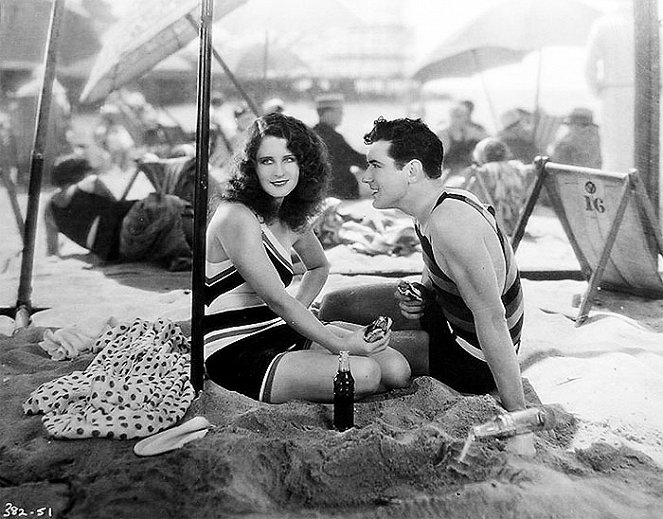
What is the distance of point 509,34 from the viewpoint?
689 cm

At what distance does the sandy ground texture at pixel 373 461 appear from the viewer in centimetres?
179

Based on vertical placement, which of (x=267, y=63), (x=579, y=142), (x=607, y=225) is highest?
(x=267, y=63)

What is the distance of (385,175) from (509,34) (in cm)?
522

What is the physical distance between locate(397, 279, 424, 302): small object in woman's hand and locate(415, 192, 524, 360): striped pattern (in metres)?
0.09

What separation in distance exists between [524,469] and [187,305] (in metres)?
2.32

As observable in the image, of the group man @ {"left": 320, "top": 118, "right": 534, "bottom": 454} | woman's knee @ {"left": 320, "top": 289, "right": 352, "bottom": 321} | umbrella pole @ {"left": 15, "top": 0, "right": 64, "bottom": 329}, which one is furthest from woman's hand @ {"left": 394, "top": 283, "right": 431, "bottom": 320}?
umbrella pole @ {"left": 15, "top": 0, "right": 64, "bottom": 329}

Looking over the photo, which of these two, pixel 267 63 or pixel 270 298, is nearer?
pixel 270 298

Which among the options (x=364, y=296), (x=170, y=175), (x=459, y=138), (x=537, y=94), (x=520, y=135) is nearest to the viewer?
(x=364, y=296)

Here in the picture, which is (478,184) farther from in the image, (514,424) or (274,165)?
(514,424)

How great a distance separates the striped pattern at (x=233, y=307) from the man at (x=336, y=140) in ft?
11.6

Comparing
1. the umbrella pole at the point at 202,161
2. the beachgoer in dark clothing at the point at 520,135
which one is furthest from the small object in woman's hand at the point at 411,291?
the beachgoer in dark clothing at the point at 520,135

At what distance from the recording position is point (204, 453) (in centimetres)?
194

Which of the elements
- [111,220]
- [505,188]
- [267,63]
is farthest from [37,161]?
[505,188]

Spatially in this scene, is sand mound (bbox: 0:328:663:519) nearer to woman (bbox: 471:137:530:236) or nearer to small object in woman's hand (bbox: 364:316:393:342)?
small object in woman's hand (bbox: 364:316:393:342)
